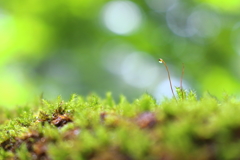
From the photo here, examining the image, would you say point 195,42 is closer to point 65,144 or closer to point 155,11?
point 155,11

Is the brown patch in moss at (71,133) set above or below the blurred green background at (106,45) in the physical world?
below

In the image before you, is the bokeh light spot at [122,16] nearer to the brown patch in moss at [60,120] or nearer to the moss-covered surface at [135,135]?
the brown patch in moss at [60,120]

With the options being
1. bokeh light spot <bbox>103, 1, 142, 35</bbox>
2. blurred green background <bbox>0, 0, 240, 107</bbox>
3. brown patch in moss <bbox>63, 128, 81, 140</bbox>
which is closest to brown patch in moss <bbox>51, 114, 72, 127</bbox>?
brown patch in moss <bbox>63, 128, 81, 140</bbox>

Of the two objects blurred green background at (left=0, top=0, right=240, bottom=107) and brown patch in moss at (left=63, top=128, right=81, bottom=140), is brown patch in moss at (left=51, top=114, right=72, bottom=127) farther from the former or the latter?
blurred green background at (left=0, top=0, right=240, bottom=107)

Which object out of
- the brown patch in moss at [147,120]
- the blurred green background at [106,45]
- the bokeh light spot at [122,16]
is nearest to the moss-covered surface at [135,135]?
the brown patch in moss at [147,120]

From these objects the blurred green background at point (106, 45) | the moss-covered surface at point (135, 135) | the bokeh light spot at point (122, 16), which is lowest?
the moss-covered surface at point (135, 135)
